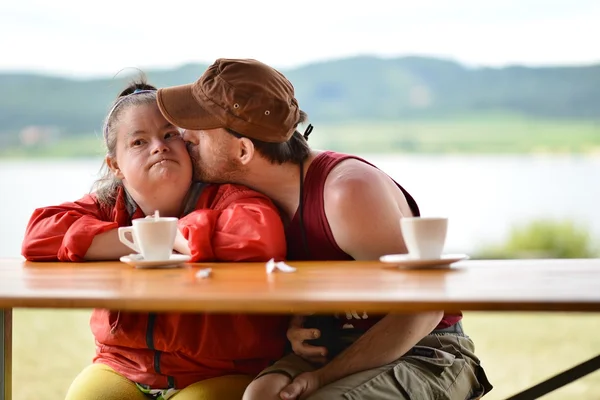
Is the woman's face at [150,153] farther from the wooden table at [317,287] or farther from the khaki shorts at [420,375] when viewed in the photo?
the khaki shorts at [420,375]

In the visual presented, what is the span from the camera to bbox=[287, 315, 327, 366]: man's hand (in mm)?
1764

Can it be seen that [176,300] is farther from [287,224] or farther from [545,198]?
[545,198]

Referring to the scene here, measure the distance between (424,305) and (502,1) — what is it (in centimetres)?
749

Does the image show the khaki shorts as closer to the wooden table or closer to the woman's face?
the wooden table

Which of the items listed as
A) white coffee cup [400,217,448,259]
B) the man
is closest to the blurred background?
the man

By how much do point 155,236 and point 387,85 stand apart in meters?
7.25

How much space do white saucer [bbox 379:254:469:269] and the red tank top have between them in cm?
23

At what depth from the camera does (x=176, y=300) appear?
131cm

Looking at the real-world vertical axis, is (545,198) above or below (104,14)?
below

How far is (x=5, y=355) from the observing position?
188 centimetres

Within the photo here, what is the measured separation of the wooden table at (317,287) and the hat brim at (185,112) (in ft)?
1.12

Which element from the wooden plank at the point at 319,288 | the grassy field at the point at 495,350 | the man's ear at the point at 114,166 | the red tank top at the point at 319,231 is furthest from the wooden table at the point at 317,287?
the grassy field at the point at 495,350

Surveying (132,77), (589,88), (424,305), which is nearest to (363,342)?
(424,305)

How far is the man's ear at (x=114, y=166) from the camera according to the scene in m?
2.09
